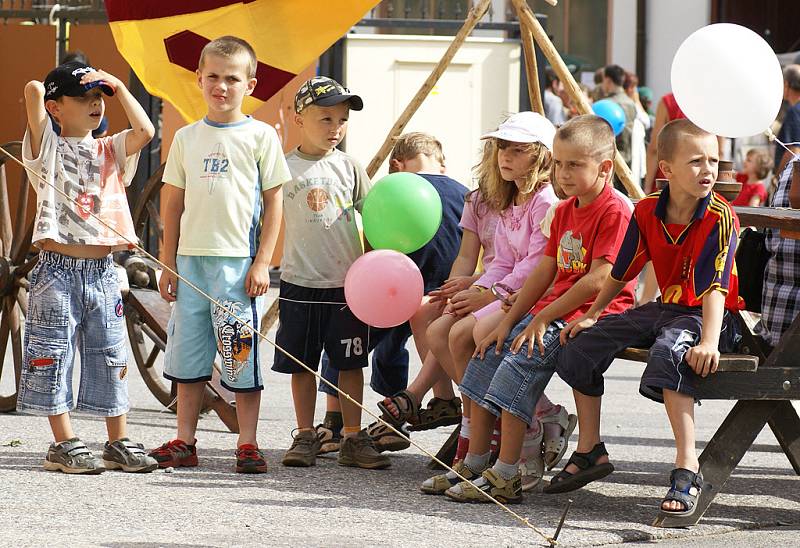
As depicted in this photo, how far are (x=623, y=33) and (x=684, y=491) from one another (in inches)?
666

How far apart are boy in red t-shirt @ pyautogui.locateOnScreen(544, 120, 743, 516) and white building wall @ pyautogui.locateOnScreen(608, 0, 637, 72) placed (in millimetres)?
16056

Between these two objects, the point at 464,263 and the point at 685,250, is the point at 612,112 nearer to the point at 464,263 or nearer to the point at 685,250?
the point at 464,263

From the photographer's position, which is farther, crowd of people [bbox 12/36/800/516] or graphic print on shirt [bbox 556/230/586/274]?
graphic print on shirt [bbox 556/230/586/274]

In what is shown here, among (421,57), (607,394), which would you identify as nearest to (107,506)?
(607,394)

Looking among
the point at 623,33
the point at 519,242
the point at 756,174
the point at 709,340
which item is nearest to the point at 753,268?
the point at 519,242

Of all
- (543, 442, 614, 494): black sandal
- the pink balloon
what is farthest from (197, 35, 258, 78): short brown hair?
(543, 442, 614, 494): black sandal

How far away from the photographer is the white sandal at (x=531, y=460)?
4941mm

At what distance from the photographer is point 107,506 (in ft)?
14.9

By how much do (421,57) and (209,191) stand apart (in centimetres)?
708

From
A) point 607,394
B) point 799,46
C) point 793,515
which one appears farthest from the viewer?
point 799,46

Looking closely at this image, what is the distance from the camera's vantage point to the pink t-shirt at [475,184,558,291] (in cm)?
509

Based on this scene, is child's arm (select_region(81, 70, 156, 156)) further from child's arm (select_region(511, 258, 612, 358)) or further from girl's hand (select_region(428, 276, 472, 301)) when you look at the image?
child's arm (select_region(511, 258, 612, 358))

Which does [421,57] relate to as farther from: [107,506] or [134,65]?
[107,506]

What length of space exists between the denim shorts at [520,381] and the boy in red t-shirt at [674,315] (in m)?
0.07
